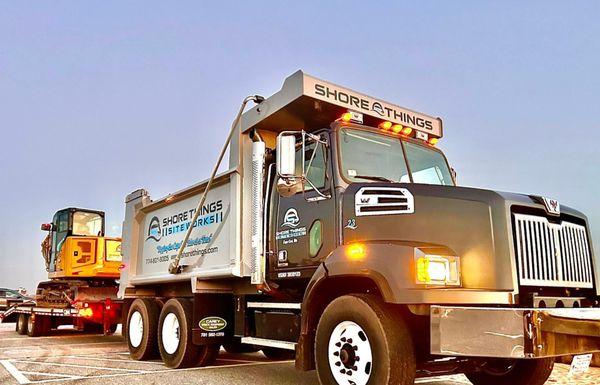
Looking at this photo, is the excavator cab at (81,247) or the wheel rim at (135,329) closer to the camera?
the wheel rim at (135,329)

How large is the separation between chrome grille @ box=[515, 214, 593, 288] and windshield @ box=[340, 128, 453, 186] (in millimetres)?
1614

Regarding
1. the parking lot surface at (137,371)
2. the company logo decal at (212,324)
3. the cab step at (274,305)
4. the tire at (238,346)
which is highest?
the cab step at (274,305)

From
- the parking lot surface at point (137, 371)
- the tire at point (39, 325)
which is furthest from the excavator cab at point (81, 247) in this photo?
the parking lot surface at point (137, 371)

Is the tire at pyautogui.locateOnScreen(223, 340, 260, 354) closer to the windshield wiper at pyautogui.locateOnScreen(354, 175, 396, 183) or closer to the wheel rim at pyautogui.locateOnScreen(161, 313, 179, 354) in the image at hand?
the wheel rim at pyautogui.locateOnScreen(161, 313, 179, 354)

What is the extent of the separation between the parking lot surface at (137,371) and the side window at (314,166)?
8.46 ft

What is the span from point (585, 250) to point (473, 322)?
1830 mm

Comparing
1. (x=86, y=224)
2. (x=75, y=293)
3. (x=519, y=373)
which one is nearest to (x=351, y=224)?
(x=519, y=373)

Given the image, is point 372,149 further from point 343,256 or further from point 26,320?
point 26,320

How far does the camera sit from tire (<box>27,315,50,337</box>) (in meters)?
15.4

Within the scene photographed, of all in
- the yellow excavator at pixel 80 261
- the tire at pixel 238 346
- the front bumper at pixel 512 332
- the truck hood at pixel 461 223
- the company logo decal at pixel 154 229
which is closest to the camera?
the front bumper at pixel 512 332

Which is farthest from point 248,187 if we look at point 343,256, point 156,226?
point 156,226

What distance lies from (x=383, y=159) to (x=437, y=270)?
75.9 inches

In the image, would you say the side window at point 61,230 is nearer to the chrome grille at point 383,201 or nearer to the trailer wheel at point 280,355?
the trailer wheel at point 280,355

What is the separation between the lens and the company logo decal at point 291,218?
21.2 ft
